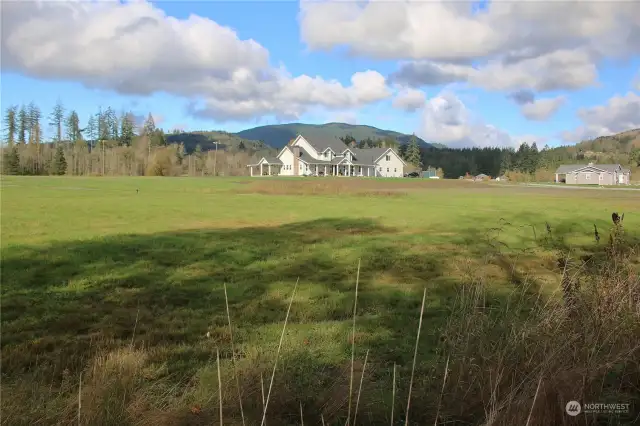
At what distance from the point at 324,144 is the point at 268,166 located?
1281 cm

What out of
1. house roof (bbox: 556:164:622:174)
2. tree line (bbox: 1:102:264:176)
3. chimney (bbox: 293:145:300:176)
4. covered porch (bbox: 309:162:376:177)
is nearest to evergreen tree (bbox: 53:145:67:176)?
tree line (bbox: 1:102:264:176)

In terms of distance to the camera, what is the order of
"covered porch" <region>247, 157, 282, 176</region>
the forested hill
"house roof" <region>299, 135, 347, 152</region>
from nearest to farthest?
"house roof" <region>299, 135, 347, 152</region>, "covered porch" <region>247, 157, 282, 176</region>, the forested hill

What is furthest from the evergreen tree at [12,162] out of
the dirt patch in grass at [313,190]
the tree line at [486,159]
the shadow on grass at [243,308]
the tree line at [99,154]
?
the shadow on grass at [243,308]

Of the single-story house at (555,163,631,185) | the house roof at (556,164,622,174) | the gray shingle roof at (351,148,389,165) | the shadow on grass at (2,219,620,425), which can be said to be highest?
the gray shingle roof at (351,148,389,165)

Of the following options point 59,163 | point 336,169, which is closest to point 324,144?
point 336,169

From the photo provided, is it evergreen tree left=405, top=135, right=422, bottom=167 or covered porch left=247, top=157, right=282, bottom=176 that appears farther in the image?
evergreen tree left=405, top=135, right=422, bottom=167

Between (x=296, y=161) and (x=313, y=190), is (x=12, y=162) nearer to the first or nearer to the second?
(x=296, y=161)

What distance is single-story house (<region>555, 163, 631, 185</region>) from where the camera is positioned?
105438 mm

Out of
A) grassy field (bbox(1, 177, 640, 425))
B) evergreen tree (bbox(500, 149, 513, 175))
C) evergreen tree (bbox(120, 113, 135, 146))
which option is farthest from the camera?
evergreen tree (bbox(500, 149, 513, 175))

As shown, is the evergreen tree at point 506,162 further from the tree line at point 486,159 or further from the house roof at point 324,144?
the house roof at point 324,144

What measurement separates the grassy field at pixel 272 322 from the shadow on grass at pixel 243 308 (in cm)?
3

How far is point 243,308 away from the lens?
882 cm

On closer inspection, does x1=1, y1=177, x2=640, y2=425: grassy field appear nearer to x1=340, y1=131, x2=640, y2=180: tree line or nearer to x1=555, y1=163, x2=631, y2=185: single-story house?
x1=555, y1=163, x2=631, y2=185: single-story house

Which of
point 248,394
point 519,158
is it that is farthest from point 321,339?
point 519,158
